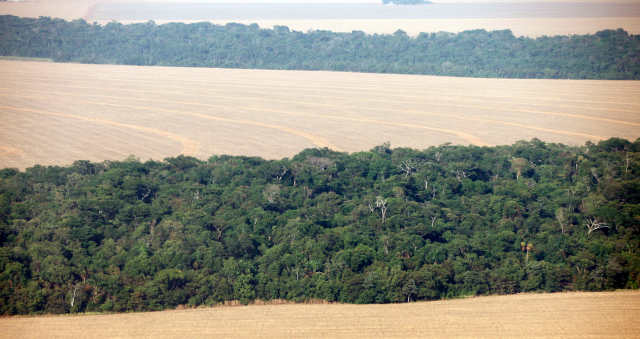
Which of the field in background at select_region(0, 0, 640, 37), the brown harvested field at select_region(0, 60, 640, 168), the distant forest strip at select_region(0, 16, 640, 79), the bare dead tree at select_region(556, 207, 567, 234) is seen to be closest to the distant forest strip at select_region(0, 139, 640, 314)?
the bare dead tree at select_region(556, 207, 567, 234)

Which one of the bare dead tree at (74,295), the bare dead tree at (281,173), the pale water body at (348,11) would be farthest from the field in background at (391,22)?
the bare dead tree at (74,295)

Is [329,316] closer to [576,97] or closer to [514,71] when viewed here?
[576,97]

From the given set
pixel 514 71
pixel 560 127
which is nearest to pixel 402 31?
pixel 514 71

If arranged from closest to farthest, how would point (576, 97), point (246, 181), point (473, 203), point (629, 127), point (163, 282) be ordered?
1. point (163, 282)
2. point (473, 203)
3. point (246, 181)
4. point (629, 127)
5. point (576, 97)

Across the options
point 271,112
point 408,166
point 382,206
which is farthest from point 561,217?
point 271,112

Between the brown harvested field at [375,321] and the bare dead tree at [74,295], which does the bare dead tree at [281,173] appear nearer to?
the brown harvested field at [375,321]

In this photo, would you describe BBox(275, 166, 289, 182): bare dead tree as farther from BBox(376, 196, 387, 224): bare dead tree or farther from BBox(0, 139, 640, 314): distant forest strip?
BBox(376, 196, 387, 224): bare dead tree
